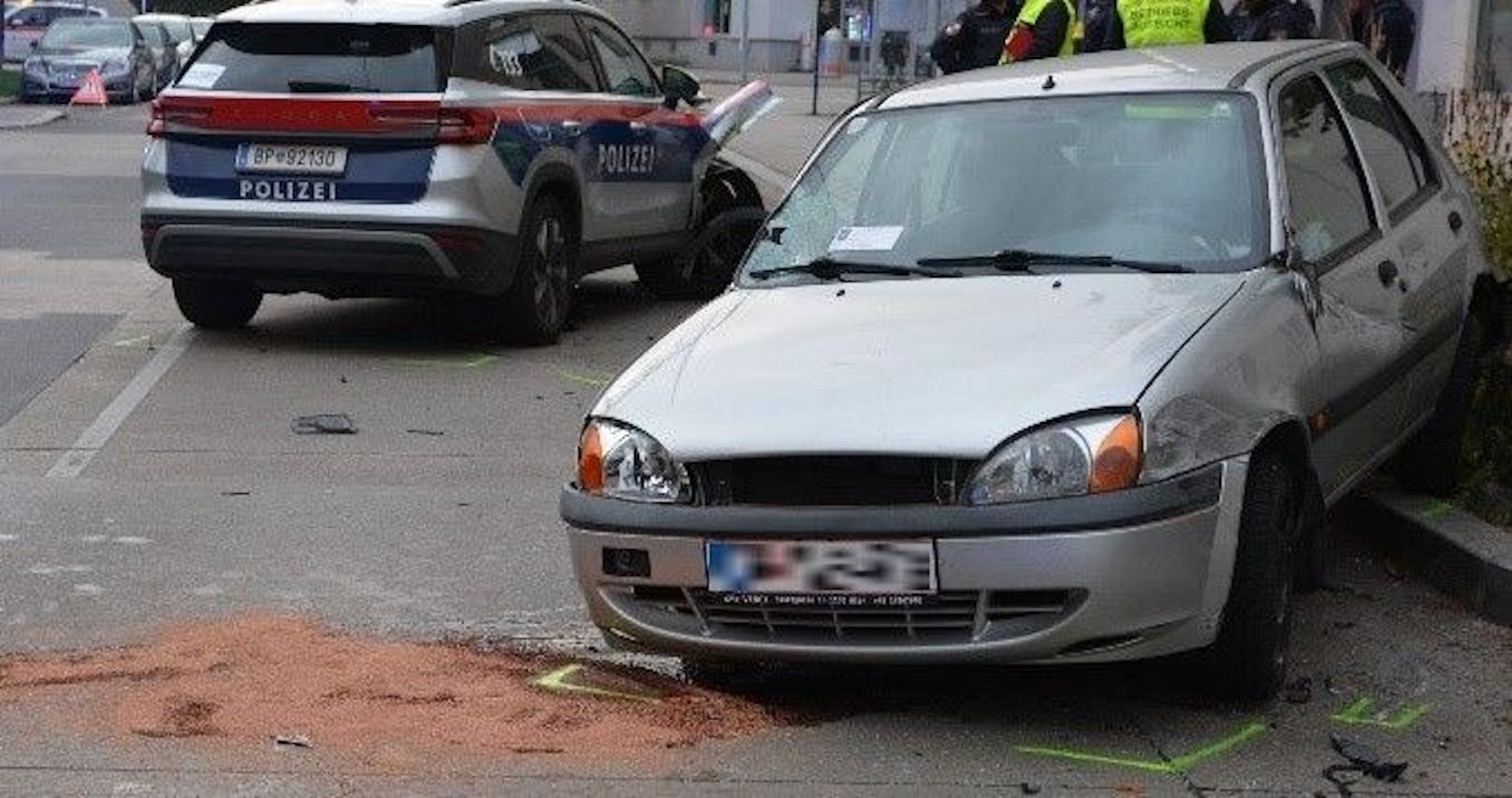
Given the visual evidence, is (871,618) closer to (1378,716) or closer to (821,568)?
(821,568)

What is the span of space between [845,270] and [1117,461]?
1.52m

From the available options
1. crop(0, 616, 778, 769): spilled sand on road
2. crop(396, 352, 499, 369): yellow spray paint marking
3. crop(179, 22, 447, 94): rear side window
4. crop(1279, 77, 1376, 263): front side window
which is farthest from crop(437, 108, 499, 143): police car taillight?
crop(0, 616, 778, 769): spilled sand on road

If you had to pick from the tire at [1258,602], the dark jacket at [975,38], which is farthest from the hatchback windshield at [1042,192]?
the dark jacket at [975,38]

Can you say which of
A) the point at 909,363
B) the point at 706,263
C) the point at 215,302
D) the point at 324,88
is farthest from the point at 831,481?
the point at 706,263

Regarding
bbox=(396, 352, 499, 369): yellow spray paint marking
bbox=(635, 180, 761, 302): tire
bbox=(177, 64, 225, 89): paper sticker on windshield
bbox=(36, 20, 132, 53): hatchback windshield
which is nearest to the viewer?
bbox=(396, 352, 499, 369): yellow spray paint marking

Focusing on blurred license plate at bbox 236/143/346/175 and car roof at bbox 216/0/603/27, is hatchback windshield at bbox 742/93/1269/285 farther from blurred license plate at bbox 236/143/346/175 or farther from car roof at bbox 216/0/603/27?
car roof at bbox 216/0/603/27

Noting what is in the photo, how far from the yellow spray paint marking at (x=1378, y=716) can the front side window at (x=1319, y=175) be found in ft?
3.99

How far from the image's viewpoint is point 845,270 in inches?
277

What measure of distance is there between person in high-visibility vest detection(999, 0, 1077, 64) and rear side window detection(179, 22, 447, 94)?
3359 mm

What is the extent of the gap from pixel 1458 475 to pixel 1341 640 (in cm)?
156

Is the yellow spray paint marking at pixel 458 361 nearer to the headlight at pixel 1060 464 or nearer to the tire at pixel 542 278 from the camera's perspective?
the tire at pixel 542 278

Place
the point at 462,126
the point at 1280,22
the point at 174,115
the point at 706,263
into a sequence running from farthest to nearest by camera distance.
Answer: the point at 706,263, the point at 1280,22, the point at 174,115, the point at 462,126

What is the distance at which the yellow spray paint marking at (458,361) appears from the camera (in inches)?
494

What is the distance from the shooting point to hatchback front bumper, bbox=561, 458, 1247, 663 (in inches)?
223
